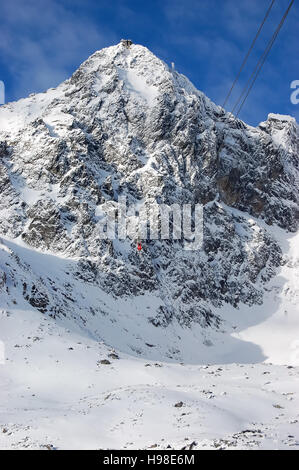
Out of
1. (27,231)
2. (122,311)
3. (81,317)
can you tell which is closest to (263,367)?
(81,317)

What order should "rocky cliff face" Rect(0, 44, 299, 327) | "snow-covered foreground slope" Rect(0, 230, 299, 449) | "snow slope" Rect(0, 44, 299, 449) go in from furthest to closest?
"rocky cliff face" Rect(0, 44, 299, 327), "snow slope" Rect(0, 44, 299, 449), "snow-covered foreground slope" Rect(0, 230, 299, 449)

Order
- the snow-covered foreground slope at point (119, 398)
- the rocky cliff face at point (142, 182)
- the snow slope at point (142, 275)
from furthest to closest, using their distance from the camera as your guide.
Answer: the rocky cliff face at point (142, 182) → the snow slope at point (142, 275) → the snow-covered foreground slope at point (119, 398)

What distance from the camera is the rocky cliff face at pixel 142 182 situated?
8844 cm

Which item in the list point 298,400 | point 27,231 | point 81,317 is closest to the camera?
point 298,400

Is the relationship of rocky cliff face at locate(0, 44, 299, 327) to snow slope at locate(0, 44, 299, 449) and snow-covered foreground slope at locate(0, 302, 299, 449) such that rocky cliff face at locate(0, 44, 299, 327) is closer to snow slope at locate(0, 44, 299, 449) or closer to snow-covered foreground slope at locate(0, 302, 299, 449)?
snow slope at locate(0, 44, 299, 449)

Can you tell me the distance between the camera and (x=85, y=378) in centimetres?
3338

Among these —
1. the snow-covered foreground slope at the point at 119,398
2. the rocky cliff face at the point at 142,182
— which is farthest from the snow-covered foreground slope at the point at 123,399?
the rocky cliff face at the point at 142,182

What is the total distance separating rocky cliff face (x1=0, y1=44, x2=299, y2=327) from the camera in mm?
88438

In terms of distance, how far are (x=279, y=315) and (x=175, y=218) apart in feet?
94.6

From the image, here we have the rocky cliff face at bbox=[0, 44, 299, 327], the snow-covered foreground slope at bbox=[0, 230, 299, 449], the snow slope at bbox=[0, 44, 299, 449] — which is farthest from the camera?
the rocky cliff face at bbox=[0, 44, 299, 327]

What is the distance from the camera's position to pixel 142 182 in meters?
107

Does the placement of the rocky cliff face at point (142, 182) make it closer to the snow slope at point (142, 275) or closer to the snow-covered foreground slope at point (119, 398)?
the snow slope at point (142, 275)

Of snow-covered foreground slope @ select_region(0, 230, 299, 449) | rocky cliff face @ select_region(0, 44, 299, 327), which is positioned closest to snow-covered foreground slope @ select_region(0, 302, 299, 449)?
snow-covered foreground slope @ select_region(0, 230, 299, 449)
